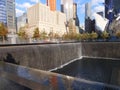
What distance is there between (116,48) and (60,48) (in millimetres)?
8461

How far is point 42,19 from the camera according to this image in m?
76.2

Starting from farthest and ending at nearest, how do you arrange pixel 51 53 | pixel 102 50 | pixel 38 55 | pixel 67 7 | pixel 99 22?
pixel 67 7 → pixel 99 22 → pixel 102 50 → pixel 51 53 → pixel 38 55

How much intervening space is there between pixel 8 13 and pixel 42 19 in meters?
21.4

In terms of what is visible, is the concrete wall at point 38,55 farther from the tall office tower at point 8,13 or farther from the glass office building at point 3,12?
the glass office building at point 3,12

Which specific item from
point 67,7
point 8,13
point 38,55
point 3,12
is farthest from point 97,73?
point 67,7

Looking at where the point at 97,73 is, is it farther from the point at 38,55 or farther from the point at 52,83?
the point at 52,83

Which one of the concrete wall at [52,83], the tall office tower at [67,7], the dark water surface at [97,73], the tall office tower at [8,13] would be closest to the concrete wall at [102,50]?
the dark water surface at [97,73]

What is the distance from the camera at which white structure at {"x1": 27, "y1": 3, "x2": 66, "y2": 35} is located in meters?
72.0

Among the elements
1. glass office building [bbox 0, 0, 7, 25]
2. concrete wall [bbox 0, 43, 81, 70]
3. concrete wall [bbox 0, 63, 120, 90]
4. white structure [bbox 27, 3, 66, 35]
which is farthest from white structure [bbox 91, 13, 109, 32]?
concrete wall [bbox 0, 63, 120, 90]

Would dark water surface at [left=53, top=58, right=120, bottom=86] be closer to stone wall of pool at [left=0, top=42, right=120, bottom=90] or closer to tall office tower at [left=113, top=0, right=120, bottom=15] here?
stone wall of pool at [left=0, top=42, right=120, bottom=90]

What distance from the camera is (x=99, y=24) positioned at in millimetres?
71875

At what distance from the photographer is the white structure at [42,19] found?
7203 centimetres

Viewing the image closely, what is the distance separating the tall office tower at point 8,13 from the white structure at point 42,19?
37.5 ft

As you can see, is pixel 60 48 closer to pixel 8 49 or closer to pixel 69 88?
pixel 8 49
